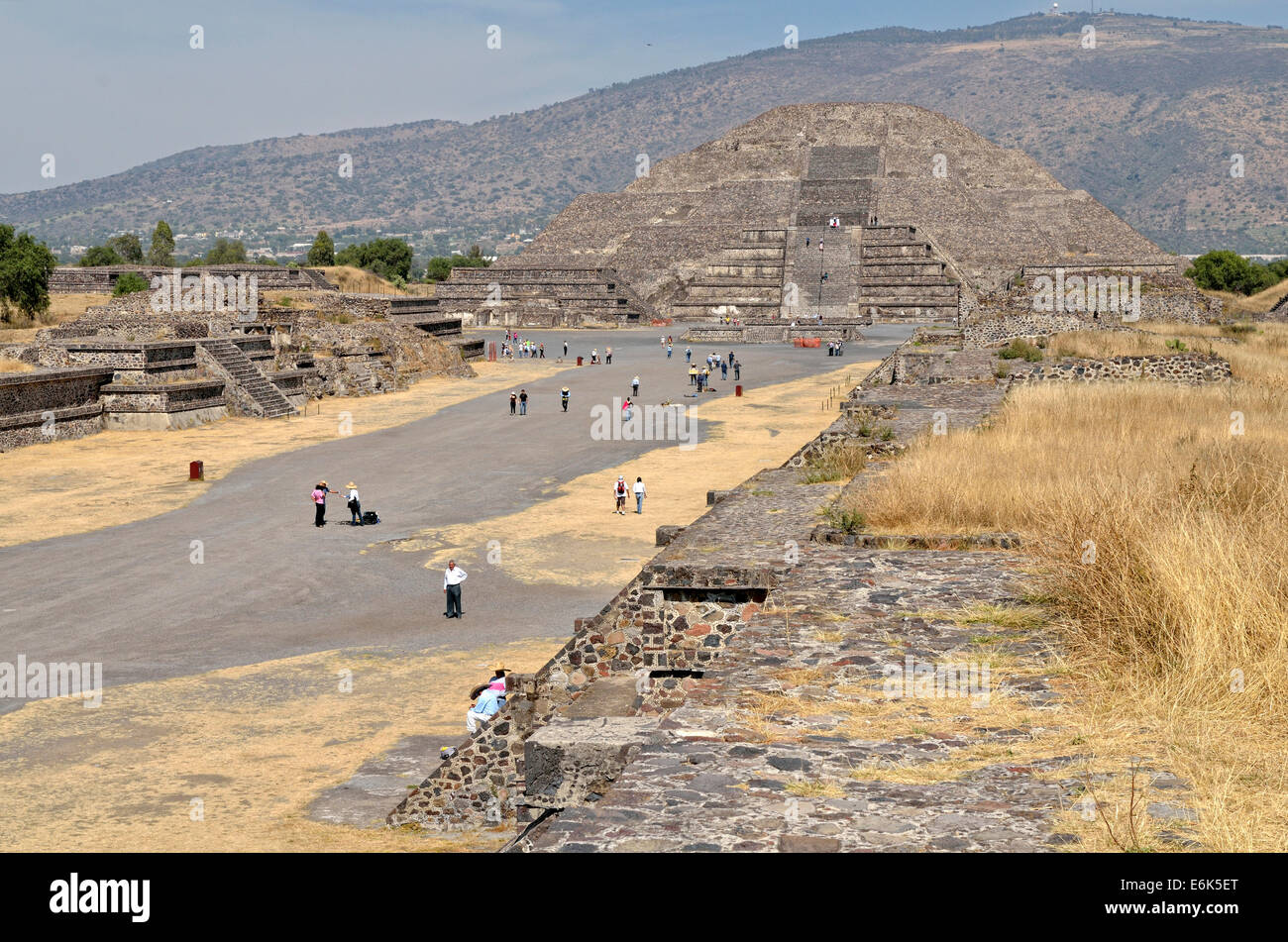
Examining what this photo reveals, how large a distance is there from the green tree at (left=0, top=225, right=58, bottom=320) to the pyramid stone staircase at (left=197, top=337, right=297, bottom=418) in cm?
1590

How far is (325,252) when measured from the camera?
117m

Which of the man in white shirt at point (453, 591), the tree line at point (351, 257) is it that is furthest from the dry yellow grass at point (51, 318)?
the tree line at point (351, 257)

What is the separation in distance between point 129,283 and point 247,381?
1150 inches

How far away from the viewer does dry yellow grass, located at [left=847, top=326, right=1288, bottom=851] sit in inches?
246

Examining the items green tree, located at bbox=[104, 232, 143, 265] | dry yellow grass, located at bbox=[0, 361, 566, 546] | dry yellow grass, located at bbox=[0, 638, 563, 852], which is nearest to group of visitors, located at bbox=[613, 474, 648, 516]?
dry yellow grass, located at bbox=[0, 638, 563, 852]

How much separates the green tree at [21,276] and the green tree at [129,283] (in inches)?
330

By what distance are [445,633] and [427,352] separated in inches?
1671

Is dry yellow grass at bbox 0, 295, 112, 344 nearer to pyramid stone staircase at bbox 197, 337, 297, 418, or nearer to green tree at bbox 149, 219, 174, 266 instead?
pyramid stone staircase at bbox 197, 337, 297, 418

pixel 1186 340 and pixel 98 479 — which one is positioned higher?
pixel 1186 340

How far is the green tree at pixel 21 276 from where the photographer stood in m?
57.6

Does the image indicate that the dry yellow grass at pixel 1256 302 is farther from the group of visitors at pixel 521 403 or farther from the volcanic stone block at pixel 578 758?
the volcanic stone block at pixel 578 758

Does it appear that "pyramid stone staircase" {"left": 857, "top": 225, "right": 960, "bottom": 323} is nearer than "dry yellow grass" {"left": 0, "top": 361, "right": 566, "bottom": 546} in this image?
No
